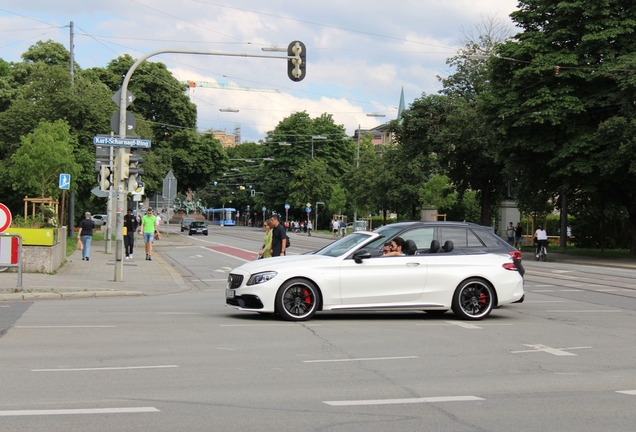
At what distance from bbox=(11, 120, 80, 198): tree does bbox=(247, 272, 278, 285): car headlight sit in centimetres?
2431

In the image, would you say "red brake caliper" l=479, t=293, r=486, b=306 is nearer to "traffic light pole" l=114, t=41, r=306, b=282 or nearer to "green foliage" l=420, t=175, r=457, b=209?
"traffic light pole" l=114, t=41, r=306, b=282

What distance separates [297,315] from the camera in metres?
12.3

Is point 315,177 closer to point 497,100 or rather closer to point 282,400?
point 497,100

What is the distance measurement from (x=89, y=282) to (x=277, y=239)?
487cm

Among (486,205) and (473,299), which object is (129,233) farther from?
(486,205)

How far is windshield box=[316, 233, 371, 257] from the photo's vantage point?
1281 cm

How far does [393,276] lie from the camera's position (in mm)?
12625

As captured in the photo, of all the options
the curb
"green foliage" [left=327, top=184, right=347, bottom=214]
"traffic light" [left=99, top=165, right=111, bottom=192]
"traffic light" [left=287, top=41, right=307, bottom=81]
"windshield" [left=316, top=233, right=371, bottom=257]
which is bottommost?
the curb

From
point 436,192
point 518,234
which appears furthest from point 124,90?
point 436,192

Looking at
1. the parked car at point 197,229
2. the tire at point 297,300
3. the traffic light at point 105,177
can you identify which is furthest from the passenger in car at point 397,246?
the parked car at point 197,229

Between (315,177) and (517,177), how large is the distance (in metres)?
50.2

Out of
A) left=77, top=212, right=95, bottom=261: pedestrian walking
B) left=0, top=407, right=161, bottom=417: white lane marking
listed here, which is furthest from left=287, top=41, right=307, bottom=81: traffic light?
left=0, top=407, right=161, bottom=417: white lane marking

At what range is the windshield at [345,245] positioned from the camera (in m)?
12.8

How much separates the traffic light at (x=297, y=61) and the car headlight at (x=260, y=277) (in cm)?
1006
